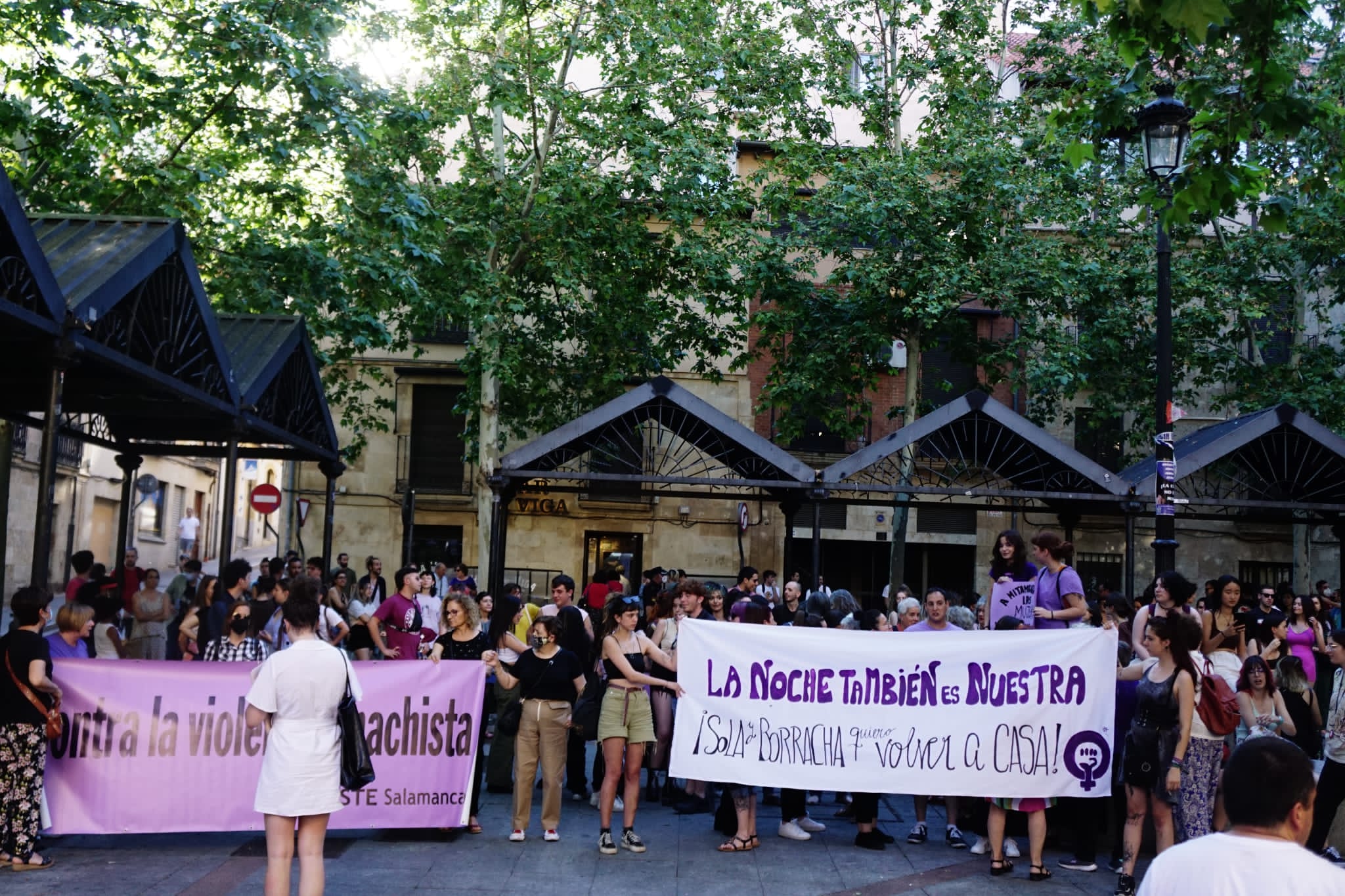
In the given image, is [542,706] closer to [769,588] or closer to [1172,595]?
[1172,595]

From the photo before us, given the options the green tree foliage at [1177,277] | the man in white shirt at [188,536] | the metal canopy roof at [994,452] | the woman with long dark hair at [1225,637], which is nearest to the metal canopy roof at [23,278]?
the woman with long dark hair at [1225,637]

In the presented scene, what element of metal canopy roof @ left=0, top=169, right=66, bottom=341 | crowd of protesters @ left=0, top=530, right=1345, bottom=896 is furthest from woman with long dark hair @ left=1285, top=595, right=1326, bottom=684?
metal canopy roof @ left=0, top=169, right=66, bottom=341

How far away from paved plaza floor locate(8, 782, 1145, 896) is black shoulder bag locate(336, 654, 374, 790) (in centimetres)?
147

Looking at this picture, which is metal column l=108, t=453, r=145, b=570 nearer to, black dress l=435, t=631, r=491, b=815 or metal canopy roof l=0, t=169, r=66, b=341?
metal canopy roof l=0, t=169, r=66, b=341

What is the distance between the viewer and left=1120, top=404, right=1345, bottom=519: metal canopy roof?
49.5 feet

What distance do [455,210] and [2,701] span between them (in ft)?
57.2

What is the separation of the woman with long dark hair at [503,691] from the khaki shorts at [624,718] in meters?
0.67

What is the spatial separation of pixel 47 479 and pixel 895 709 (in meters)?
6.36

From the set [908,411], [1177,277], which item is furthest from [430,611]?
[1177,277]

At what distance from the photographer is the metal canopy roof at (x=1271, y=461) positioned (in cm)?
1509

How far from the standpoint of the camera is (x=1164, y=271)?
11875 millimetres

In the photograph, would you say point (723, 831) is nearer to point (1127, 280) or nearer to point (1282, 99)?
point (1282, 99)

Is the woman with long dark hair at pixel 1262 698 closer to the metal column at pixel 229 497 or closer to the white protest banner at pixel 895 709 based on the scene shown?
the white protest banner at pixel 895 709

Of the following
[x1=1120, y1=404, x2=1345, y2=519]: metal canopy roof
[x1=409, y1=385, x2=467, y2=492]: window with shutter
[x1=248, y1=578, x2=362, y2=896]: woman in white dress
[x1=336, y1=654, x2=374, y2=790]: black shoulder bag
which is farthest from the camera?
[x1=409, y1=385, x2=467, y2=492]: window with shutter
